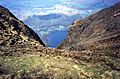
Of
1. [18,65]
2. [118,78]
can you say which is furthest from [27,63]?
[118,78]

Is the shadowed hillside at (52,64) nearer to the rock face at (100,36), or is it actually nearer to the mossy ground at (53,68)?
the mossy ground at (53,68)

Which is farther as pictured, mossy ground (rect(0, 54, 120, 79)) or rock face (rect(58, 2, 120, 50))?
rock face (rect(58, 2, 120, 50))

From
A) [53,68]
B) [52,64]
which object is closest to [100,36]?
[52,64]

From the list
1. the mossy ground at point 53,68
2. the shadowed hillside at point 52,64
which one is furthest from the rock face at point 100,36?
the mossy ground at point 53,68

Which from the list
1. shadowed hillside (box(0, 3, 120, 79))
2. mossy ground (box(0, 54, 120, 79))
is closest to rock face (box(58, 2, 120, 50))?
shadowed hillside (box(0, 3, 120, 79))

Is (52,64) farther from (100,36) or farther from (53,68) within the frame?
(100,36)

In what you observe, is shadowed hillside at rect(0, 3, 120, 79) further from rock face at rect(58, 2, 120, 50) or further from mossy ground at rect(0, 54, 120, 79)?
rock face at rect(58, 2, 120, 50)

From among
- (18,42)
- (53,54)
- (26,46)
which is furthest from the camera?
(18,42)

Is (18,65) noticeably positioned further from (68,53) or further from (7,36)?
(7,36)

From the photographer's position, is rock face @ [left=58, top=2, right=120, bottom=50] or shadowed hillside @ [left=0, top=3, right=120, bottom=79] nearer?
shadowed hillside @ [left=0, top=3, right=120, bottom=79]

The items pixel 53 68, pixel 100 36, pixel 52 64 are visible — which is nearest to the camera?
pixel 53 68

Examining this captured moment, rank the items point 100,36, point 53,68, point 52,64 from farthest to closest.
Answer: point 100,36
point 52,64
point 53,68
